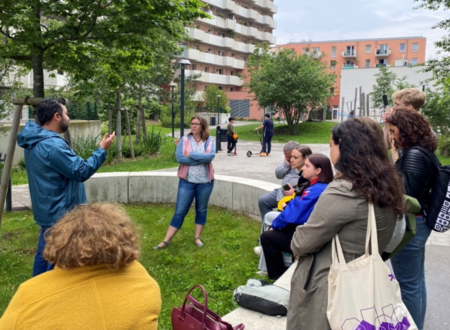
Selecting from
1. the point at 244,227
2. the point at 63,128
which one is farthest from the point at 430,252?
the point at 63,128

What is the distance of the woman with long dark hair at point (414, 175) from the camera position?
2.97 meters

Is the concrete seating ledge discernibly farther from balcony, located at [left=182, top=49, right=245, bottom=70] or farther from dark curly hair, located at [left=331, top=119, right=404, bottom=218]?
balcony, located at [left=182, top=49, right=245, bottom=70]

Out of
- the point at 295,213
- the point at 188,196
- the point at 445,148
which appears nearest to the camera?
the point at 295,213

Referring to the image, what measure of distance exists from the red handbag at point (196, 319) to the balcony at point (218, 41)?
5109 centimetres

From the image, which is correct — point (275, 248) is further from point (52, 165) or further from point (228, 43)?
point (228, 43)

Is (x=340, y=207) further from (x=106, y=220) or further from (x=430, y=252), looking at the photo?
(x=430, y=252)

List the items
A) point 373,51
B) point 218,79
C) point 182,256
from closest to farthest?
point 182,256
point 218,79
point 373,51

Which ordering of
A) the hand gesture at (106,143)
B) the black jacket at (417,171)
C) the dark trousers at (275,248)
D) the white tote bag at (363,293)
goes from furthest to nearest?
the dark trousers at (275,248), the hand gesture at (106,143), the black jacket at (417,171), the white tote bag at (363,293)

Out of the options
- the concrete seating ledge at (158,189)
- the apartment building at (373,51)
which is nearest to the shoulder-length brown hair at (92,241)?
the concrete seating ledge at (158,189)

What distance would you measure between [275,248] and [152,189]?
4.30 m

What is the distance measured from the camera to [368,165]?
87.6 inches

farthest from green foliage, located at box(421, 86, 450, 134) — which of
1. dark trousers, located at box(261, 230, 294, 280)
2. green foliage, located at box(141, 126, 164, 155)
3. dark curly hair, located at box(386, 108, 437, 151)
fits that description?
dark curly hair, located at box(386, 108, 437, 151)

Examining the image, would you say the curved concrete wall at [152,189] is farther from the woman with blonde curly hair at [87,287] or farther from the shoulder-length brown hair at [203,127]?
the woman with blonde curly hair at [87,287]

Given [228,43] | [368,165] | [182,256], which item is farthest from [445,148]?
[228,43]
